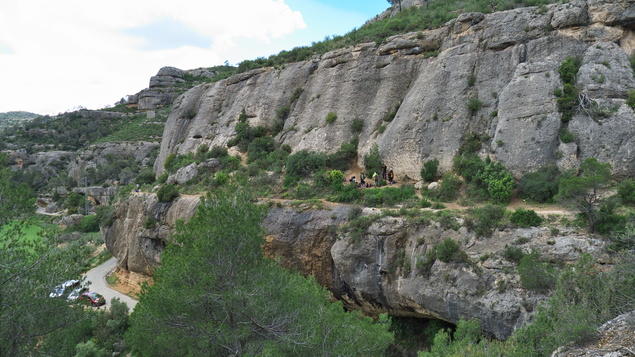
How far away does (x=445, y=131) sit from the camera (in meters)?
22.9

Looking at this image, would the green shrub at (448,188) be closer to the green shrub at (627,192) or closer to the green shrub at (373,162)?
the green shrub at (373,162)

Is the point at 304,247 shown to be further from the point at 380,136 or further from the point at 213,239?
the point at 380,136

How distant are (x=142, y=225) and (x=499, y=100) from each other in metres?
25.7

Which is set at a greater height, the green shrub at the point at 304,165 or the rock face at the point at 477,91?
the rock face at the point at 477,91

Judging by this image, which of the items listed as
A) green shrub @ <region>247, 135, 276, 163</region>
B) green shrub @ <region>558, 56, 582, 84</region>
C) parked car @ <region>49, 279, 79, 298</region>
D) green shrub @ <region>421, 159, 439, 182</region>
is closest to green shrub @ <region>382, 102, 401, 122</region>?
green shrub @ <region>421, 159, 439, 182</region>

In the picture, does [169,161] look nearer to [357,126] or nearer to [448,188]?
[357,126]

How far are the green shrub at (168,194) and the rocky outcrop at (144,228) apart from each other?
32 centimetres

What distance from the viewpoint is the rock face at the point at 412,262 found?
42.6 feet

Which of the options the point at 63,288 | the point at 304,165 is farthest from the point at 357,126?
the point at 63,288

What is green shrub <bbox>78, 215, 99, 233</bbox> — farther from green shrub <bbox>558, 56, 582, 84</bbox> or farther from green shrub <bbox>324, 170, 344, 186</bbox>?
green shrub <bbox>558, 56, 582, 84</bbox>

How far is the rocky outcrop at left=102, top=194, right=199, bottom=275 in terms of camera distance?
24.3 metres

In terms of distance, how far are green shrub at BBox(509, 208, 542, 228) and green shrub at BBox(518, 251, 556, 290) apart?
225 cm

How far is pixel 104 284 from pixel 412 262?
26.4 metres

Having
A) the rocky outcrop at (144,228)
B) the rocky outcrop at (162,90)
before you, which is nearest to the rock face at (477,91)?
the rocky outcrop at (144,228)
